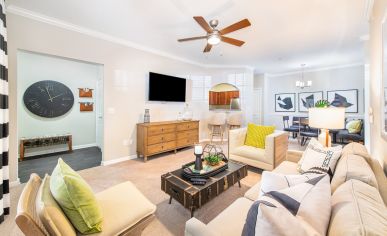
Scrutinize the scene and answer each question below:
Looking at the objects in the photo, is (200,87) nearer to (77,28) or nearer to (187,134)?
(187,134)

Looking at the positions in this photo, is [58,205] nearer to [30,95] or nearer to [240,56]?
[30,95]

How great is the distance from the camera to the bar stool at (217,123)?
570 centimetres

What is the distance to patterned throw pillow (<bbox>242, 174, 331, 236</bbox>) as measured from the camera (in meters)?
0.68

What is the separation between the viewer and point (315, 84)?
6.36 meters

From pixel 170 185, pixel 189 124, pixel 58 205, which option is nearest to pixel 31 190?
pixel 58 205

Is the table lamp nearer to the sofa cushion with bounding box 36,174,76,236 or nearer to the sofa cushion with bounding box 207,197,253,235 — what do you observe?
the sofa cushion with bounding box 207,197,253,235

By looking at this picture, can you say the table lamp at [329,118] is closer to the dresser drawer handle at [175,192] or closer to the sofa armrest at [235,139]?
the sofa armrest at [235,139]

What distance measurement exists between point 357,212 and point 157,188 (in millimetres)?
2343

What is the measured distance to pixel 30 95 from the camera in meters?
4.14

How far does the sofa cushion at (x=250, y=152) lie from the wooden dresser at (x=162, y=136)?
1.59 metres

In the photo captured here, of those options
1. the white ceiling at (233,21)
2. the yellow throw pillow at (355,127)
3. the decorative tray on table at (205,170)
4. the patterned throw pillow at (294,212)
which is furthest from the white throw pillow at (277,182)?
the yellow throw pillow at (355,127)

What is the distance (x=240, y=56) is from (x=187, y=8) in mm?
2788

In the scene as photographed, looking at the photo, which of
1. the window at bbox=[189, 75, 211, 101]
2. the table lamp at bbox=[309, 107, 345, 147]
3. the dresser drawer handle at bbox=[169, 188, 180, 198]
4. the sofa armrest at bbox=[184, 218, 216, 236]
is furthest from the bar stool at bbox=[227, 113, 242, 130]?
the sofa armrest at bbox=[184, 218, 216, 236]

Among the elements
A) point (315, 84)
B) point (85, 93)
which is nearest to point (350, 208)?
point (85, 93)
